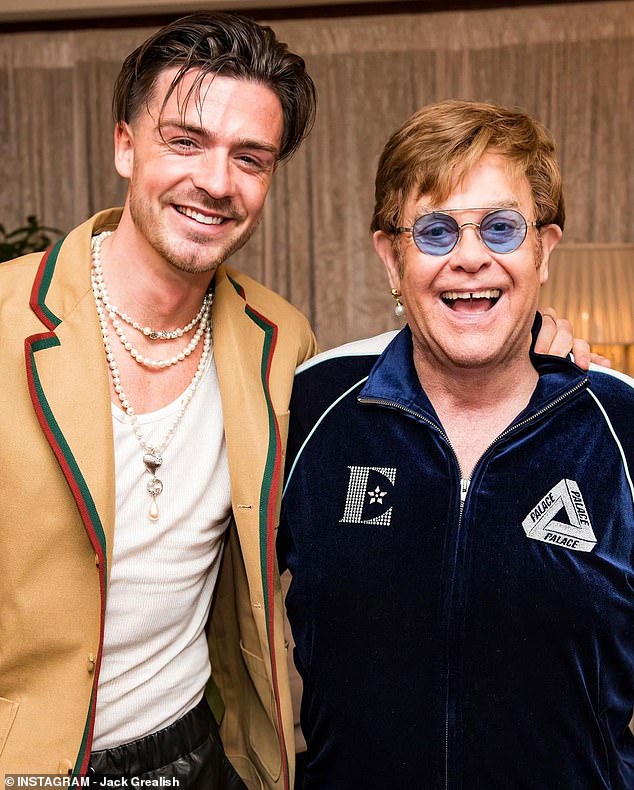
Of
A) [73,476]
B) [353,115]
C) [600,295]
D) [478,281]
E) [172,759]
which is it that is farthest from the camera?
[353,115]

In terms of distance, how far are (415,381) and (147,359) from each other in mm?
504

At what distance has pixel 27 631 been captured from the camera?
1.46 metres

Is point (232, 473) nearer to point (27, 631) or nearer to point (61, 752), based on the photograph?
point (27, 631)

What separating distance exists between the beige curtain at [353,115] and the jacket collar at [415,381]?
430 centimetres

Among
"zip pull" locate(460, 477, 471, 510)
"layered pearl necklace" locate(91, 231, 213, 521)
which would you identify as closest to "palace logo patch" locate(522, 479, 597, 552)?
"zip pull" locate(460, 477, 471, 510)

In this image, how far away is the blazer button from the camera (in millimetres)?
1476

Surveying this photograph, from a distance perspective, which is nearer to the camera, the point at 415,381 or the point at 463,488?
the point at 463,488

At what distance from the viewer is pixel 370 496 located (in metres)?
1.61

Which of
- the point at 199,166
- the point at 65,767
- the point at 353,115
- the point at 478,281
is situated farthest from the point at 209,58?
the point at 353,115

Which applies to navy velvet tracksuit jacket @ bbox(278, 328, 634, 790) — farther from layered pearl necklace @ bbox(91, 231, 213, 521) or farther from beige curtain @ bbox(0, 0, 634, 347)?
beige curtain @ bbox(0, 0, 634, 347)

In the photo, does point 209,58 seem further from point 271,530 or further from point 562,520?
point 562,520

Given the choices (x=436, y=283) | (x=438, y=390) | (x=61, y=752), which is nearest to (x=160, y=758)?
(x=61, y=752)

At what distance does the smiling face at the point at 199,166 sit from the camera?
1.63m

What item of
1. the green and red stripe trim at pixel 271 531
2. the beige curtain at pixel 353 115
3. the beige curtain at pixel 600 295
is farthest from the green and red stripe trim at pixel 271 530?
the beige curtain at pixel 353 115
